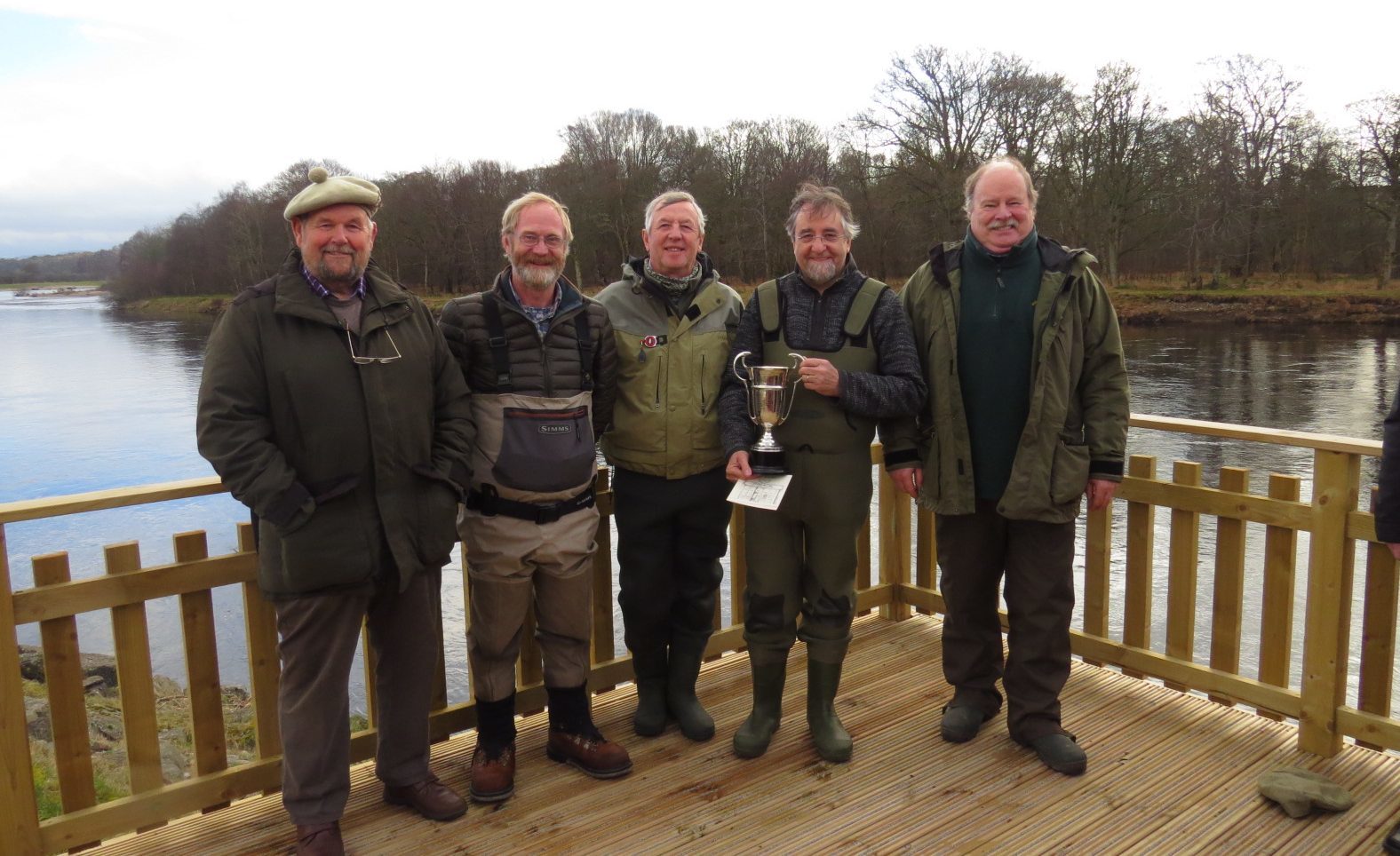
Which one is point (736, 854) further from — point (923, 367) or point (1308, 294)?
point (1308, 294)

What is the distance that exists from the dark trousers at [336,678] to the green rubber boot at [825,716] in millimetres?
1195

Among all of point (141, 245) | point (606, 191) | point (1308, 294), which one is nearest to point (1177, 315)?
point (1308, 294)

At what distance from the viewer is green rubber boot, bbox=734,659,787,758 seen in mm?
3035

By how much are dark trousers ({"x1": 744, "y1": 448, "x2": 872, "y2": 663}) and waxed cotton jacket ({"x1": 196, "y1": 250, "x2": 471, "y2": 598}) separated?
3.29 feet

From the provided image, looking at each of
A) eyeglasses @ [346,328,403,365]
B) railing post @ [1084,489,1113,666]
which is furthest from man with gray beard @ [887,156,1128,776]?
eyeglasses @ [346,328,403,365]

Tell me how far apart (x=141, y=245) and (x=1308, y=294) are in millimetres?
64875

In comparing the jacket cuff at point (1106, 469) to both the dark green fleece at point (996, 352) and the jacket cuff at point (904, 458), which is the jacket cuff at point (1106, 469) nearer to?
the dark green fleece at point (996, 352)

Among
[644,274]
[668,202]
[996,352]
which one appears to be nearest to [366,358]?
[644,274]

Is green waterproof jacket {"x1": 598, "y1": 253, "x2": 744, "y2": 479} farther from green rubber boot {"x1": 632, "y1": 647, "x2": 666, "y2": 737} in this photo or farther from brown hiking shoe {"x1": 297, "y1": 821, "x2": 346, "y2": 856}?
brown hiking shoe {"x1": 297, "y1": 821, "x2": 346, "y2": 856}

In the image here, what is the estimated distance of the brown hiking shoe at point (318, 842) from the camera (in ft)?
8.09

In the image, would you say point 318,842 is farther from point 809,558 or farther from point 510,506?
point 809,558

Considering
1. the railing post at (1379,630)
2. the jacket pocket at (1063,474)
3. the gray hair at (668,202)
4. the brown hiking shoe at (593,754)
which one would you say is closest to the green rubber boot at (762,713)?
the brown hiking shoe at (593,754)

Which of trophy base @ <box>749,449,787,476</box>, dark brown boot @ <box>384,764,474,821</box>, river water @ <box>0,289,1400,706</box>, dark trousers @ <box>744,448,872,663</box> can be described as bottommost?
river water @ <box>0,289,1400,706</box>

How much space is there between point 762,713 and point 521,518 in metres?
1.04
